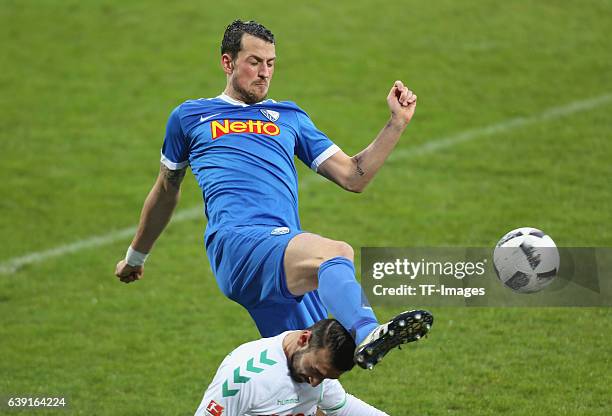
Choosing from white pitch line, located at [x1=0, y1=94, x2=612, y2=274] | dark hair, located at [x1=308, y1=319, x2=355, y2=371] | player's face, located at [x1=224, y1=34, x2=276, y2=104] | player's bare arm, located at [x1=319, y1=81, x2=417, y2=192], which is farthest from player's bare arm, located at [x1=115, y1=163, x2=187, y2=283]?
white pitch line, located at [x1=0, y1=94, x2=612, y2=274]

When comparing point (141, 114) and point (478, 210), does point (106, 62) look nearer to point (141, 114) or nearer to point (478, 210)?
point (141, 114)

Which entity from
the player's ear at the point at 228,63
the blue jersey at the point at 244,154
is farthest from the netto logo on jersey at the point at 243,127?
the player's ear at the point at 228,63

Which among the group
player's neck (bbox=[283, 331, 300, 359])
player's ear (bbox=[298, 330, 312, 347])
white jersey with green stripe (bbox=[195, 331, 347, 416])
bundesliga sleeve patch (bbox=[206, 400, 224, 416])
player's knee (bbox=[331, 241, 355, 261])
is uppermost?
A: player's knee (bbox=[331, 241, 355, 261])

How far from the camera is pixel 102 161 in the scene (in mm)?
12578

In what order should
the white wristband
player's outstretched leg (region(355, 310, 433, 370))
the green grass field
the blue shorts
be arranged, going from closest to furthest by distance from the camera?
player's outstretched leg (region(355, 310, 433, 370)) → the blue shorts → the white wristband → the green grass field

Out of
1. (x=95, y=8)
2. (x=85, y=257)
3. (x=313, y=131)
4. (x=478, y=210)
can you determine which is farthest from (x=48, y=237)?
(x=95, y=8)

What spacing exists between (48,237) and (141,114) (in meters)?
3.27

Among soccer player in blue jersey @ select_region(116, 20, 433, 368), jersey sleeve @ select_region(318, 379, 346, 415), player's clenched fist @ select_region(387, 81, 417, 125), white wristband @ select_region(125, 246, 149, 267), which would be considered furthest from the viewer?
white wristband @ select_region(125, 246, 149, 267)

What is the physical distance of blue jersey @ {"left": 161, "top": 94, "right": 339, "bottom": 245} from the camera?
5875 millimetres

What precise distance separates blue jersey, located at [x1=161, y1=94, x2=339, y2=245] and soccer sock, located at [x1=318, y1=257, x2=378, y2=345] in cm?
75

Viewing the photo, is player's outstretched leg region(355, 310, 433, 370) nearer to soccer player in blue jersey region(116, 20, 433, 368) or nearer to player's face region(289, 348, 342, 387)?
soccer player in blue jersey region(116, 20, 433, 368)

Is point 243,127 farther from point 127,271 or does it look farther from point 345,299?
point 345,299

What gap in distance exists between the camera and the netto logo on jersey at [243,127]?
20.4 feet

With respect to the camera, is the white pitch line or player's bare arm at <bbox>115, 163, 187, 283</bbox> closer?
player's bare arm at <bbox>115, 163, 187, 283</bbox>
